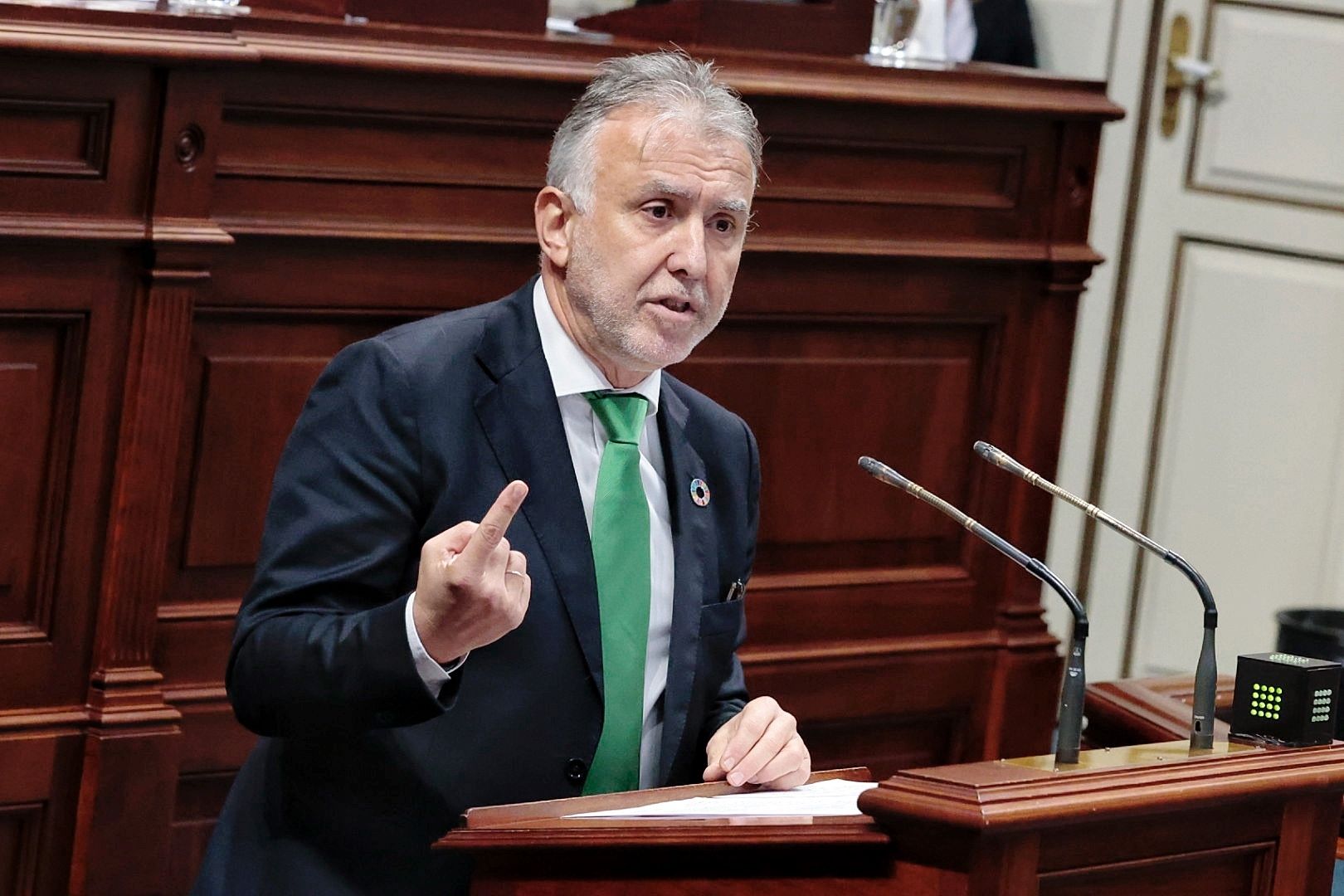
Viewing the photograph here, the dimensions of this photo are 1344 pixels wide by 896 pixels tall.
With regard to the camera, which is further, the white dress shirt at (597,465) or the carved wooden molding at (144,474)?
the carved wooden molding at (144,474)

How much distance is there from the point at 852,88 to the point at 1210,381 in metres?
1.85

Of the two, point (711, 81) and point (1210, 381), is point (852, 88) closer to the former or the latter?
point (711, 81)

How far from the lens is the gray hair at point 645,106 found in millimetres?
2158

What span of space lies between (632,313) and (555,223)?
0.15 m

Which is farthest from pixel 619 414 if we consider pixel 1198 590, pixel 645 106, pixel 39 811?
pixel 39 811

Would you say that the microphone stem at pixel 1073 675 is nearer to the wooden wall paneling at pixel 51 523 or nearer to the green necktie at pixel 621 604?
the green necktie at pixel 621 604

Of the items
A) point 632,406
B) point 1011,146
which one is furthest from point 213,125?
point 1011,146

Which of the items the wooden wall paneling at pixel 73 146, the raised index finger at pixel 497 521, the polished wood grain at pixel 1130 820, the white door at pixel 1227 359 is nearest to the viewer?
the polished wood grain at pixel 1130 820

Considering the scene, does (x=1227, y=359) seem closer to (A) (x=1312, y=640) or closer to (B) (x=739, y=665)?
(A) (x=1312, y=640)

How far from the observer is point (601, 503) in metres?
2.19

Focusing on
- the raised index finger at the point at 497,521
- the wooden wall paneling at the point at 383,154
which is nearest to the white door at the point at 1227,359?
the wooden wall paneling at the point at 383,154

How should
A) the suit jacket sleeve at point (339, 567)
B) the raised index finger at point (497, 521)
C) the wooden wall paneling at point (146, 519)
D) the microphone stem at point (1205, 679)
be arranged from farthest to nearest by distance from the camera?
the wooden wall paneling at point (146, 519)
the suit jacket sleeve at point (339, 567)
the microphone stem at point (1205, 679)
the raised index finger at point (497, 521)

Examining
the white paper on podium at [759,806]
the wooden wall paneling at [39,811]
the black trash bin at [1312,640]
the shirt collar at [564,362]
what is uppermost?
the shirt collar at [564,362]

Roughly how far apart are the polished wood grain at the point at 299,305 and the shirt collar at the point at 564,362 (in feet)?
2.40
